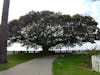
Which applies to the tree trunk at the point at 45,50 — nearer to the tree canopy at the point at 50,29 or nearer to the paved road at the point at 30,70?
the tree canopy at the point at 50,29

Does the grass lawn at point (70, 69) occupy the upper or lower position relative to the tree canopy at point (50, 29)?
lower

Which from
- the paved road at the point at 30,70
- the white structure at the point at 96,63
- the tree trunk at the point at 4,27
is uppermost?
the tree trunk at the point at 4,27

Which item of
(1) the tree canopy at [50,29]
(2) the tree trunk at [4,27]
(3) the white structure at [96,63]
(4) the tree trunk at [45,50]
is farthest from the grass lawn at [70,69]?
(4) the tree trunk at [45,50]

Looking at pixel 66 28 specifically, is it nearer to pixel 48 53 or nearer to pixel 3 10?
pixel 48 53

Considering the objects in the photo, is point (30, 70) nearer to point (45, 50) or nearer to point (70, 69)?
point (70, 69)

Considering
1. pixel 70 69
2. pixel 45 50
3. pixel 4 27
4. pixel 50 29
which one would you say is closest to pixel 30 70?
pixel 70 69

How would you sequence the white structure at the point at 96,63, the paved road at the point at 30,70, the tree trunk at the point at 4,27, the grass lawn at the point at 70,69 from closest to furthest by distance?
the paved road at the point at 30,70, the grass lawn at the point at 70,69, the white structure at the point at 96,63, the tree trunk at the point at 4,27

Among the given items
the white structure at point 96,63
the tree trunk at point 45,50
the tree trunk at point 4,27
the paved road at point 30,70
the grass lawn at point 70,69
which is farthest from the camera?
the tree trunk at point 45,50

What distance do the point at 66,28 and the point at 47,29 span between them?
3271 millimetres

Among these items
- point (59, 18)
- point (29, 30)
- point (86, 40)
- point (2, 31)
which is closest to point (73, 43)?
point (86, 40)

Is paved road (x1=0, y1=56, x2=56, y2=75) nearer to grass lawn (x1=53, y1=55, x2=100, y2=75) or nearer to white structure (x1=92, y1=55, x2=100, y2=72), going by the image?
grass lawn (x1=53, y1=55, x2=100, y2=75)

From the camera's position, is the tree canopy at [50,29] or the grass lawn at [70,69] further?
the tree canopy at [50,29]

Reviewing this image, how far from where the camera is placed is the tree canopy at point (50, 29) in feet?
132

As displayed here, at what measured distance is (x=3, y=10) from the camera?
23422 millimetres
